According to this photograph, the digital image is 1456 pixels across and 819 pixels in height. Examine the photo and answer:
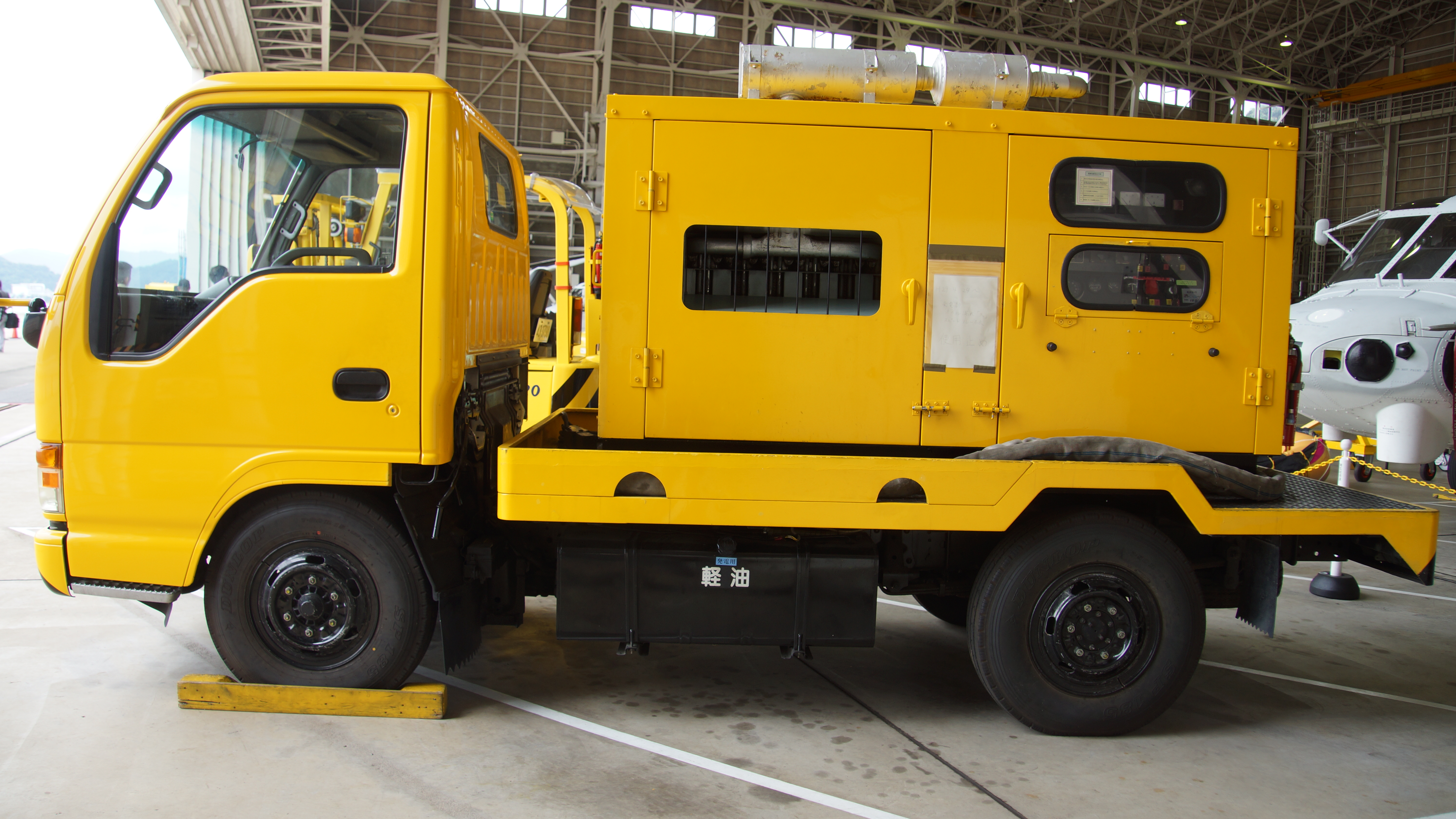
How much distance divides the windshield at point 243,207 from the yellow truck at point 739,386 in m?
0.02

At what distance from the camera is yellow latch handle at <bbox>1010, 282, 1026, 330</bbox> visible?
3869 millimetres

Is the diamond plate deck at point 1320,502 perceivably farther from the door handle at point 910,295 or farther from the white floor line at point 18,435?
the white floor line at point 18,435

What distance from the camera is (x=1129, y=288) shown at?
3.90 metres

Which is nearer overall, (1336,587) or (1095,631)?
(1095,631)

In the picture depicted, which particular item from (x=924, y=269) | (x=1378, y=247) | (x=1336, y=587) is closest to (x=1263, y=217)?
(x=924, y=269)

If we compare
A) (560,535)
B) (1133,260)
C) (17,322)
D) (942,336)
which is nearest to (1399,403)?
(1133,260)

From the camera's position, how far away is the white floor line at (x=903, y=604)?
19.3 ft

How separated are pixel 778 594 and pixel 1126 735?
1.67 m

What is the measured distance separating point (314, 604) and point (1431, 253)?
11.7 meters

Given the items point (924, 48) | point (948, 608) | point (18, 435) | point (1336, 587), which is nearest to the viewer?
point (948, 608)

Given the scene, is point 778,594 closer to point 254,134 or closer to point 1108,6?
point 254,134

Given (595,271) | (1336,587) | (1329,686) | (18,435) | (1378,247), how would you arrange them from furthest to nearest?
(18,435)
(1378,247)
(595,271)
(1336,587)
(1329,686)

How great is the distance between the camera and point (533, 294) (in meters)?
11.7

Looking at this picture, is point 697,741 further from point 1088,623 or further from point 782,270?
point 782,270
